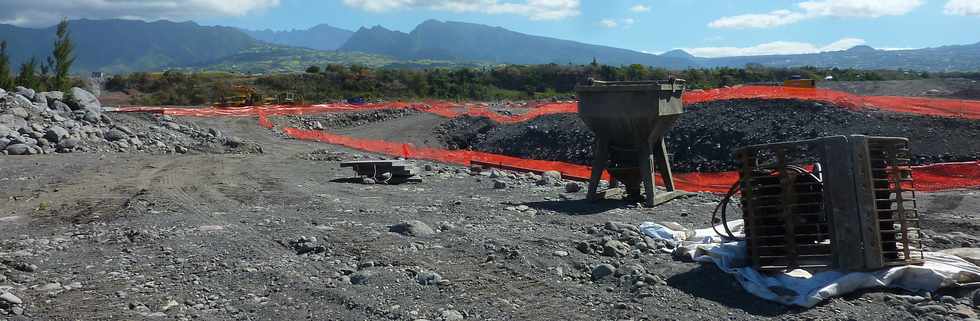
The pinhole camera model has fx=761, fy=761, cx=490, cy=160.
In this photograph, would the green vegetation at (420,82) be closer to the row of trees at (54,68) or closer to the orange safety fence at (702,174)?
the row of trees at (54,68)

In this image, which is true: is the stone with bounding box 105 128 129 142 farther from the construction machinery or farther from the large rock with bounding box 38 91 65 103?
the construction machinery

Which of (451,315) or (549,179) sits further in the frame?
(549,179)

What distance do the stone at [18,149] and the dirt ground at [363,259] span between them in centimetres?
496

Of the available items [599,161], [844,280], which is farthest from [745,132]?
[844,280]

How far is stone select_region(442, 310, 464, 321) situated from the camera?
562 cm

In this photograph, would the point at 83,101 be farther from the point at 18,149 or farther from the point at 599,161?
the point at 599,161

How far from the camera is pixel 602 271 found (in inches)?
260

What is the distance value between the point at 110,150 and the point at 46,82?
51.1 feet

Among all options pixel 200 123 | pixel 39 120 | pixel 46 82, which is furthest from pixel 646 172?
pixel 46 82

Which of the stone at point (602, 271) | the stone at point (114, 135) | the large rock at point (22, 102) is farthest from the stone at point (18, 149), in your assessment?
the stone at point (602, 271)

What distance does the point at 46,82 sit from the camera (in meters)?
31.2

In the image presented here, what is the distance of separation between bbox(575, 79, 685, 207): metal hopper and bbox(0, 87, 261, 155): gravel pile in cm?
1291

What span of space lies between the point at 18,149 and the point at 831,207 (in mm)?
16604

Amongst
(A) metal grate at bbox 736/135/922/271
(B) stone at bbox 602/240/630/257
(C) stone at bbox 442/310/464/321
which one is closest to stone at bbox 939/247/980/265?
(A) metal grate at bbox 736/135/922/271
